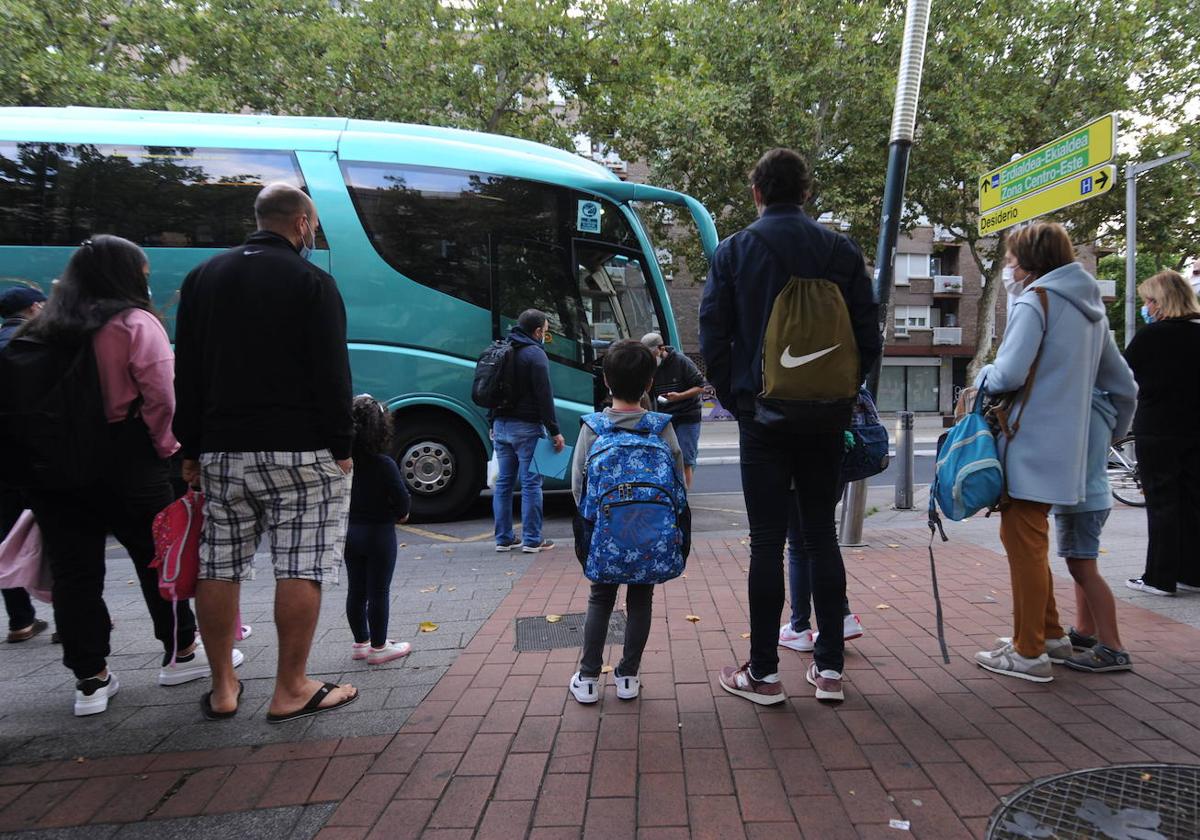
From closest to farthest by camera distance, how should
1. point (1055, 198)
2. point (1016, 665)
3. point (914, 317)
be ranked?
point (1016, 665)
point (1055, 198)
point (914, 317)

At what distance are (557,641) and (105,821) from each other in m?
1.93

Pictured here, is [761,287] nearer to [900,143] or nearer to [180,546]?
[180,546]

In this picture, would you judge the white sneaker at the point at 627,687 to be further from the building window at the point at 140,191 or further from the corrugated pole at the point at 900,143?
the building window at the point at 140,191

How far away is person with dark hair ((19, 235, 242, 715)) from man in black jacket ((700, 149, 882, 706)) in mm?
2236

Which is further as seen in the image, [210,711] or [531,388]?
[531,388]

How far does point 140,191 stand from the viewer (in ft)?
23.4

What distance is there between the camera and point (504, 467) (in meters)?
5.85

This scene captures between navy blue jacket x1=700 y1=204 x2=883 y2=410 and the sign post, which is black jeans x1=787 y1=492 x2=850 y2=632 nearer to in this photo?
navy blue jacket x1=700 y1=204 x2=883 y2=410

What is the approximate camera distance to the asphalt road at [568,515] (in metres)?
6.73

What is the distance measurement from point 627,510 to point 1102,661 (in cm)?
217

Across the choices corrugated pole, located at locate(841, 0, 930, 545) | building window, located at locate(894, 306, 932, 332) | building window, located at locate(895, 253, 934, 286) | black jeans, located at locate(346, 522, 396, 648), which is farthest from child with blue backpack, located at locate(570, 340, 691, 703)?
building window, located at locate(895, 253, 934, 286)

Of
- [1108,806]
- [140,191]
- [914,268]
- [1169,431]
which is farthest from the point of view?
[914,268]

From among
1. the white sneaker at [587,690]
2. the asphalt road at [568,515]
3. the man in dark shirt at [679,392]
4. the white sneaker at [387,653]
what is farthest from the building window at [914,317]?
the white sneaker at [587,690]

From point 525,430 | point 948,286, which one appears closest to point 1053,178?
point 525,430
